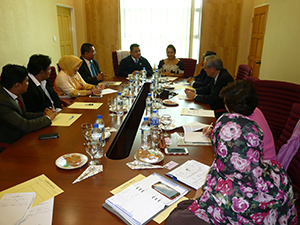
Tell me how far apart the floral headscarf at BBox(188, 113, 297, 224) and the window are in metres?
5.83

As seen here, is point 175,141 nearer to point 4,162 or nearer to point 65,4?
point 4,162

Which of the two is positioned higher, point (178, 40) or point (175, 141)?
point (178, 40)

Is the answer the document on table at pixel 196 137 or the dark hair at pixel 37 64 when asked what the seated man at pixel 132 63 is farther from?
the document on table at pixel 196 137

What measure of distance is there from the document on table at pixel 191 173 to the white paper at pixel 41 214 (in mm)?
627

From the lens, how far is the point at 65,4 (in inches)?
234

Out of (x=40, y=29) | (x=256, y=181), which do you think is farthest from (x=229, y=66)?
(x=256, y=181)

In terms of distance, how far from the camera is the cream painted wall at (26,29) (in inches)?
158

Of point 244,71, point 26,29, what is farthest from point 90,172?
point 26,29

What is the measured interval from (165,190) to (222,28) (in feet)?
19.7

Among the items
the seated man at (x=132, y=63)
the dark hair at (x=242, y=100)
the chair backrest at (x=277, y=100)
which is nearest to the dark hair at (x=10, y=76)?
the dark hair at (x=242, y=100)

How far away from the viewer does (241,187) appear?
100cm

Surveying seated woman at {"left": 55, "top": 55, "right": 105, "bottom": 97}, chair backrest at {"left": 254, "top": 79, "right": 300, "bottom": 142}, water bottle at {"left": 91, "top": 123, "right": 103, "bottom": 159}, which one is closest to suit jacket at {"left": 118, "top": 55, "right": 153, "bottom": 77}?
seated woman at {"left": 55, "top": 55, "right": 105, "bottom": 97}

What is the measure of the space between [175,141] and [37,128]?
1.12 meters

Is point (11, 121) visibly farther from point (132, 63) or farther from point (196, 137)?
point (132, 63)
